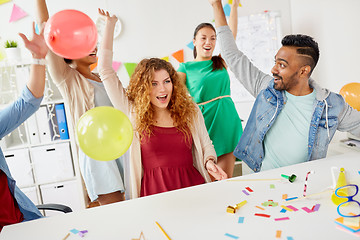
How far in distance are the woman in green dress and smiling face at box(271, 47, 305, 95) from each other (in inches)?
26.6

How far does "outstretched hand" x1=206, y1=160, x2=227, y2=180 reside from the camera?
5.22 ft

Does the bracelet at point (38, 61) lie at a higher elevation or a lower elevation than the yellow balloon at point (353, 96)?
higher

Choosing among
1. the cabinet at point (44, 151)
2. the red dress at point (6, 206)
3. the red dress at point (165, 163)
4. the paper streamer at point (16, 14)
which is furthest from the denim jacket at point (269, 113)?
the paper streamer at point (16, 14)

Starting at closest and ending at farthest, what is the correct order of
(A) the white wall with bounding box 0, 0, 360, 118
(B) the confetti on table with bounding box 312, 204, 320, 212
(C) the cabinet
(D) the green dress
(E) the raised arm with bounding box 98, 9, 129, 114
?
(B) the confetti on table with bounding box 312, 204, 320, 212 → (E) the raised arm with bounding box 98, 9, 129, 114 → (D) the green dress → (C) the cabinet → (A) the white wall with bounding box 0, 0, 360, 118

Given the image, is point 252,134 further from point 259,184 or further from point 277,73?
point 259,184

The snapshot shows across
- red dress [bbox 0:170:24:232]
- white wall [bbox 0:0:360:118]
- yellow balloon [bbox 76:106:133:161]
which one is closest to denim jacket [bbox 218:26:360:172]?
yellow balloon [bbox 76:106:133:161]

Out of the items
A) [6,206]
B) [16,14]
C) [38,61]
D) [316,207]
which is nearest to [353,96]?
[316,207]

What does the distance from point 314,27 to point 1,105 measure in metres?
3.35

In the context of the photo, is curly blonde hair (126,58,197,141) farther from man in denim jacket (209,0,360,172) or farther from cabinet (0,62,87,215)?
cabinet (0,62,87,215)

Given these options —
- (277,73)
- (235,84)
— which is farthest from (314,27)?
(277,73)

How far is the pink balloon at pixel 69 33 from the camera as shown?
1.11 meters

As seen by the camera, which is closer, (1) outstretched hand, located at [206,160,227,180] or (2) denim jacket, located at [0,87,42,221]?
(2) denim jacket, located at [0,87,42,221]

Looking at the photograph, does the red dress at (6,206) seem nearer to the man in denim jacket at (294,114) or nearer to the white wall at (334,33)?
the man in denim jacket at (294,114)

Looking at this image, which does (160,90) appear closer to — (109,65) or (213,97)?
(109,65)
